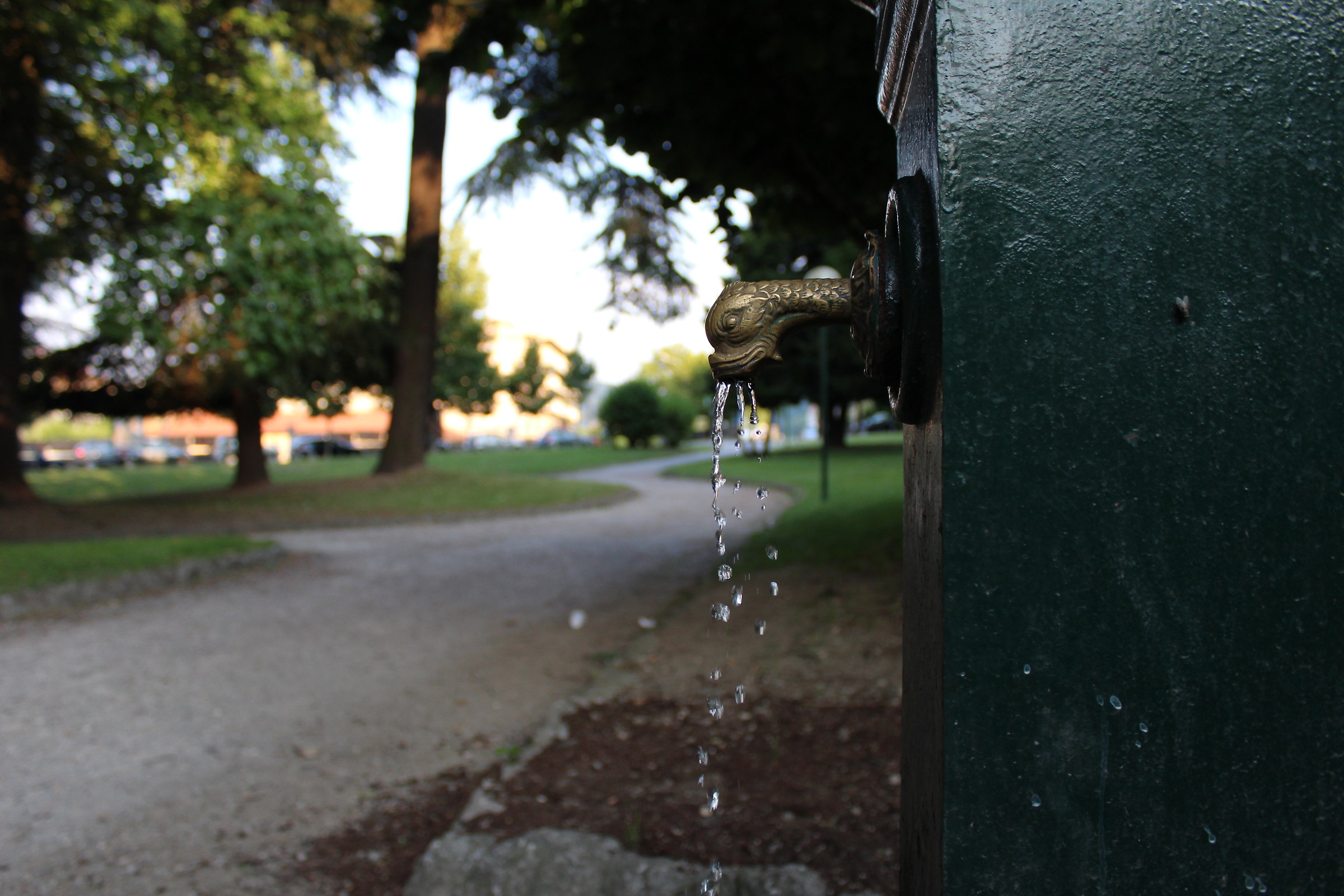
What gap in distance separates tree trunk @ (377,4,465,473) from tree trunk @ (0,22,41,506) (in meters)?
5.68

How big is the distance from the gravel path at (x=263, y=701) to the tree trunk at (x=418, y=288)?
7.98 meters

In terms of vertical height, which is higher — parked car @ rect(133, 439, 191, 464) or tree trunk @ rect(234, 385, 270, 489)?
tree trunk @ rect(234, 385, 270, 489)

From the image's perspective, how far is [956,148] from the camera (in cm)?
89

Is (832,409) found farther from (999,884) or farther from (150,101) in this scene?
(999,884)

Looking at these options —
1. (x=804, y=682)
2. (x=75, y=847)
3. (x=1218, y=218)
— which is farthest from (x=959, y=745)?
(x=804, y=682)

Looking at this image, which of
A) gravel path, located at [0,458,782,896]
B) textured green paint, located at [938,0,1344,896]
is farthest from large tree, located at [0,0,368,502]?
textured green paint, located at [938,0,1344,896]

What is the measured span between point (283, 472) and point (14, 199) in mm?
17605

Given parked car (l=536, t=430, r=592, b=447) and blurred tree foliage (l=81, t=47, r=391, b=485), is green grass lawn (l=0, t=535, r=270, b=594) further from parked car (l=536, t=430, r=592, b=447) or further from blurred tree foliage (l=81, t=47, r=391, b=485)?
parked car (l=536, t=430, r=592, b=447)

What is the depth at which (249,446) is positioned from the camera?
56.5ft

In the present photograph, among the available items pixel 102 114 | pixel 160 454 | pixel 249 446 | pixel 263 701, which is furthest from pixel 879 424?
pixel 263 701

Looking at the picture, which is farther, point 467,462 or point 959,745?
point 467,462

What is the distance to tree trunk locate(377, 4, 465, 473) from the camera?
54.2 ft

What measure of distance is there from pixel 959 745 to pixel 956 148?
57 centimetres

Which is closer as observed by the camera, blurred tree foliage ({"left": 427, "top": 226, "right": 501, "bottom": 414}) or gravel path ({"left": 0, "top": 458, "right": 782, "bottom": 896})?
gravel path ({"left": 0, "top": 458, "right": 782, "bottom": 896})
